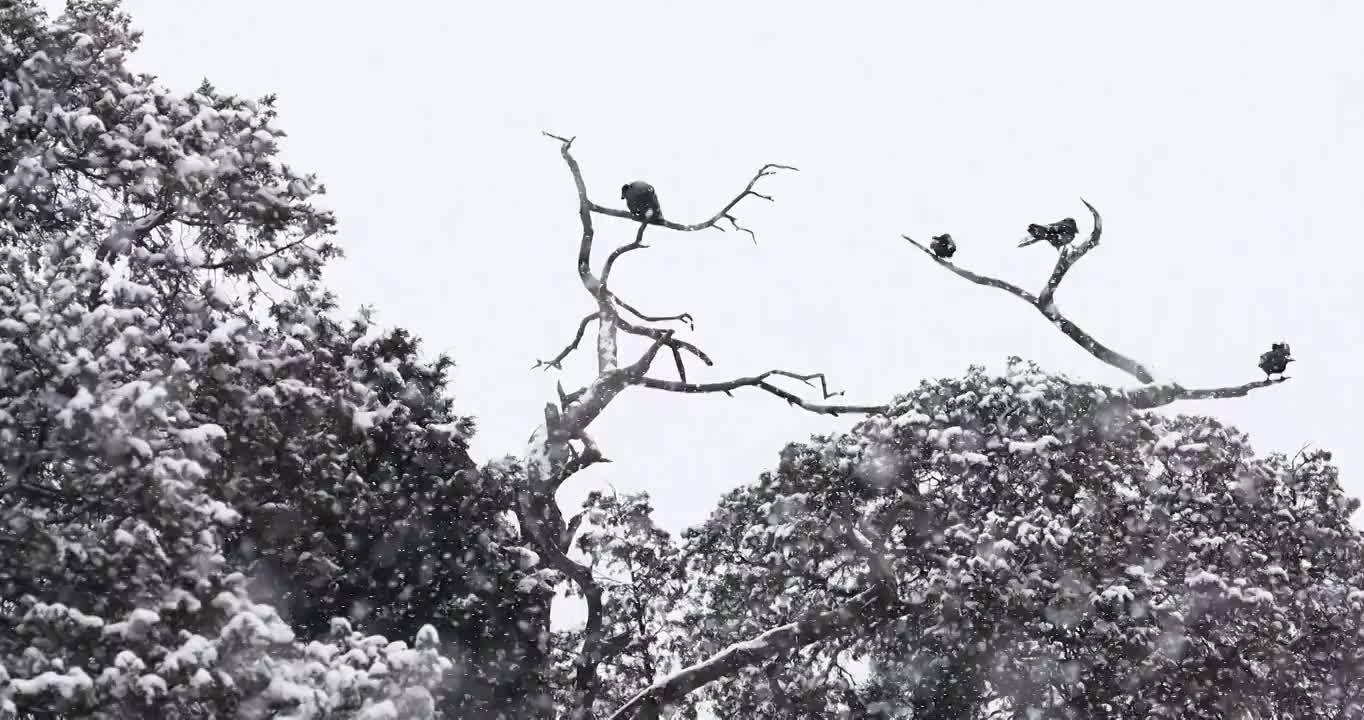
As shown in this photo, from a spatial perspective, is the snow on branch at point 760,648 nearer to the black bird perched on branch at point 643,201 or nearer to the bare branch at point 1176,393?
the bare branch at point 1176,393

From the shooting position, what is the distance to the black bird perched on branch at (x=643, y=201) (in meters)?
13.8

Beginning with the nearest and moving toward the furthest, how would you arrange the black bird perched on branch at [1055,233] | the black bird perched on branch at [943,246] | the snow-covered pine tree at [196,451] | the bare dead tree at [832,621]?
the snow-covered pine tree at [196,451] < the bare dead tree at [832,621] < the black bird perched on branch at [1055,233] < the black bird perched on branch at [943,246]

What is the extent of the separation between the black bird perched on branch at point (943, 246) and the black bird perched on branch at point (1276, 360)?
3.63 meters

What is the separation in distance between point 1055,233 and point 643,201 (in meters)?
4.81

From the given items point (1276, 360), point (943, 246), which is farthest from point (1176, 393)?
point (943, 246)

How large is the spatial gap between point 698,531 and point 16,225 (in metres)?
8.16

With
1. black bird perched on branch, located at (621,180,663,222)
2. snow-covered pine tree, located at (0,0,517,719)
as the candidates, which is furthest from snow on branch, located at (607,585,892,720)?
black bird perched on branch, located at (621,180,663,222)

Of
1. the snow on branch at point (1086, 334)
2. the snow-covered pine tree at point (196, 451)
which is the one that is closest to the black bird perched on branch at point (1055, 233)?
the snow on branch at point (1086, 334)

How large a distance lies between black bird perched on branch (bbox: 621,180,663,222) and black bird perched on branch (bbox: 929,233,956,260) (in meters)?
3.36

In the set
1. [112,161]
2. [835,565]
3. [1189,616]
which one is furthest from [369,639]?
[1189,616]

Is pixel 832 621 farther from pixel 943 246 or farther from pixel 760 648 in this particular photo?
pixel 943 246

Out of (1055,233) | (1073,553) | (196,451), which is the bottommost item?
(196,451)

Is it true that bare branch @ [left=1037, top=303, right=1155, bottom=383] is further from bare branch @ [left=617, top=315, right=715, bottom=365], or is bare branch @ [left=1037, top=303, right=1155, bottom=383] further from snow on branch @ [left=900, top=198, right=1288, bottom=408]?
bare branch @ [left=617, top=315, right=715, bottom=365]

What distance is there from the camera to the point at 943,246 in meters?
14.1
